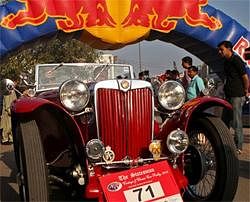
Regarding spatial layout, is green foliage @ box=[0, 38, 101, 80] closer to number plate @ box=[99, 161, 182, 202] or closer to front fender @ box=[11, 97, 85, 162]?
front fender @ box=[11, 97, 85, 162]

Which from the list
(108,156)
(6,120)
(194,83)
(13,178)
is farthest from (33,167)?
(6,120)

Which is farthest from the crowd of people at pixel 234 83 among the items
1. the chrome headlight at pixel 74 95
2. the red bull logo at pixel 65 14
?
the red bull logo at pixel 65 14

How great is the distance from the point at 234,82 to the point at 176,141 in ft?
9.71

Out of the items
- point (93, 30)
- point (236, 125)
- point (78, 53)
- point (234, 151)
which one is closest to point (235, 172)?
point (234, 151)

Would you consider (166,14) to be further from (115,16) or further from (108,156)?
(108,156)

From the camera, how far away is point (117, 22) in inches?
406

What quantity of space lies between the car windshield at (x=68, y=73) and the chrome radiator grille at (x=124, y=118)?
1.94 m

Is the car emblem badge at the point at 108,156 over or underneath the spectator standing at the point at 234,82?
underneath

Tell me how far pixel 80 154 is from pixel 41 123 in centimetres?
80

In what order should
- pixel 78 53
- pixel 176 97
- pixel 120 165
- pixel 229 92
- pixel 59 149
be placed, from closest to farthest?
1. pixel 120 165
2. pixel 176 97
3. pixel 59 149
4. pixel 229 92
5. pixel 78 53

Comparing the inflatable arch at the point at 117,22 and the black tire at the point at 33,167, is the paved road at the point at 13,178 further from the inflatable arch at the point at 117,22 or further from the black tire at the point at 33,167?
the inflatable arch at the point at 117,22

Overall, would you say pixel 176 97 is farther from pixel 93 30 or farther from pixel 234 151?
pixel 93 30

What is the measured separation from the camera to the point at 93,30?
1012 centimetres

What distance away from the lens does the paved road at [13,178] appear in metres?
5.07
